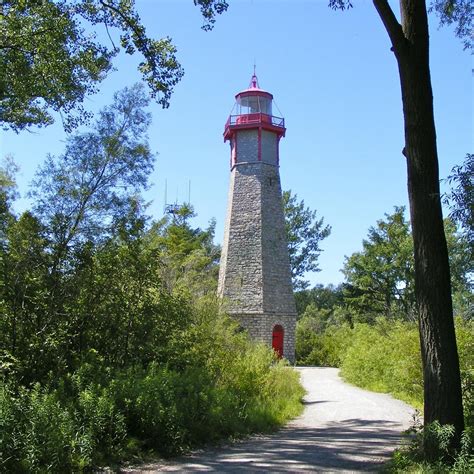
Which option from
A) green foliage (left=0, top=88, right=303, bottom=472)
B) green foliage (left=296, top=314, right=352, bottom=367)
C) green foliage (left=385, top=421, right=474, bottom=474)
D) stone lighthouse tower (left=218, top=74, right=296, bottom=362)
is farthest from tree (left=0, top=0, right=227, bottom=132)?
green foliage (left=296, top=314, right=352, bottom=367)

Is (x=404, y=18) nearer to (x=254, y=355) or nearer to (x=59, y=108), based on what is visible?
(x=59, y=108)

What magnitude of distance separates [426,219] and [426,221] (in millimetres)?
25

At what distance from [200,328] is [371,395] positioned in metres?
6.25

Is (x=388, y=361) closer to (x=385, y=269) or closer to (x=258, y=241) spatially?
(x=258, y=241)

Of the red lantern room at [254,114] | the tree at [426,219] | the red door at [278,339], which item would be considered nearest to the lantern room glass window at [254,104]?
the red lantern room at [254,114]

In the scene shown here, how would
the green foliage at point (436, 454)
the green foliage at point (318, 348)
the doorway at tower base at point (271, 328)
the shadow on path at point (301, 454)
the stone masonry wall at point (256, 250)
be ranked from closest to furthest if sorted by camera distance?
1. the green foliage at point (436, 454)
2. the shadow on path at point (301, 454)
3. the doorway at tower base at point (271, 328)
4. the stone masonry wall at point (256, 250)
5. the green foliage at point (318, 348)

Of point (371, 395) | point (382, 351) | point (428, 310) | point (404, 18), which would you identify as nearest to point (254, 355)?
point (371, 395)

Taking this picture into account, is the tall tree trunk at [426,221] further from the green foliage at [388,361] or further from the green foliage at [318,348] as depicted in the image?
the green foliage at [318,348]

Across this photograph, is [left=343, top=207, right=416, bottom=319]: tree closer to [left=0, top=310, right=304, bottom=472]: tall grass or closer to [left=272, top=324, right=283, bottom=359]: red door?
[left=272, top=324, right=283, bottom=359]: red door

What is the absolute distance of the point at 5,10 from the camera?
8453mm

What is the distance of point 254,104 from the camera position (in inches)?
1061

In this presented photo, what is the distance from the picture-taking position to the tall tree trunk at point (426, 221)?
5.72 meters

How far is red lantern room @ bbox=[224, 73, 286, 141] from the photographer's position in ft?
84.7

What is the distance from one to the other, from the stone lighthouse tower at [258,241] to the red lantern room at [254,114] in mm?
51
